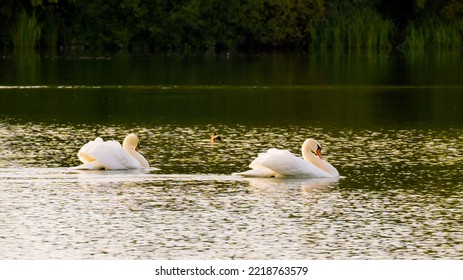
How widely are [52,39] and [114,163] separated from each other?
3430 cm

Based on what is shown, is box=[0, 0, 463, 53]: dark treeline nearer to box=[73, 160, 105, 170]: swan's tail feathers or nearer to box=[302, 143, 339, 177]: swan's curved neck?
box=[73, 160, 105, 170]: swan's tail feathers

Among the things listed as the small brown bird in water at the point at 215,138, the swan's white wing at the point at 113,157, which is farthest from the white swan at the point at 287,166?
the small brown bird in water at the point at 215,138

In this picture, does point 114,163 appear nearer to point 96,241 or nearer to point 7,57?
point 96,241

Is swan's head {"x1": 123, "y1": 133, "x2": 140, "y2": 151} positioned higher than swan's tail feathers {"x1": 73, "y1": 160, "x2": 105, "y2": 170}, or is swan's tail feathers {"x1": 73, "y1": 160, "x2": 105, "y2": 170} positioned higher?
swan's head {"x1": 123, "y1": 133, "x2": 140, "y2": 151}

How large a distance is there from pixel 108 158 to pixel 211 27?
3630cm

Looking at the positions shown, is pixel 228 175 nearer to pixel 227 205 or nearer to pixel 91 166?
pixel 91 166

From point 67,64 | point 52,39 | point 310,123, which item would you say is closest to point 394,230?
point 310,123

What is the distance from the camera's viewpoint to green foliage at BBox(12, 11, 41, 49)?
48875 mm

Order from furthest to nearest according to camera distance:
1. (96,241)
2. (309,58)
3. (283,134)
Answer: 1. (309,58)
2. (283,134)
3. (96,241)

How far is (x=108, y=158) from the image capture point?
626 inches

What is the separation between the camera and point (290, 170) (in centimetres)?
1539

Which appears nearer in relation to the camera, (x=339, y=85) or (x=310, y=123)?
(x=310, y=123)

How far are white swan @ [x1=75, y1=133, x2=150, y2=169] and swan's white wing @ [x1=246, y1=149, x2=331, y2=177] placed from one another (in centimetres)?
138

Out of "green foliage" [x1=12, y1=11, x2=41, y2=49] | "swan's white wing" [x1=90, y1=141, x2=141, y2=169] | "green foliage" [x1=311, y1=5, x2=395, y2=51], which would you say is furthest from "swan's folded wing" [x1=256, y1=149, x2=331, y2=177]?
"green foliage" [x1=311, y1=5, x2=395, y2=51]
